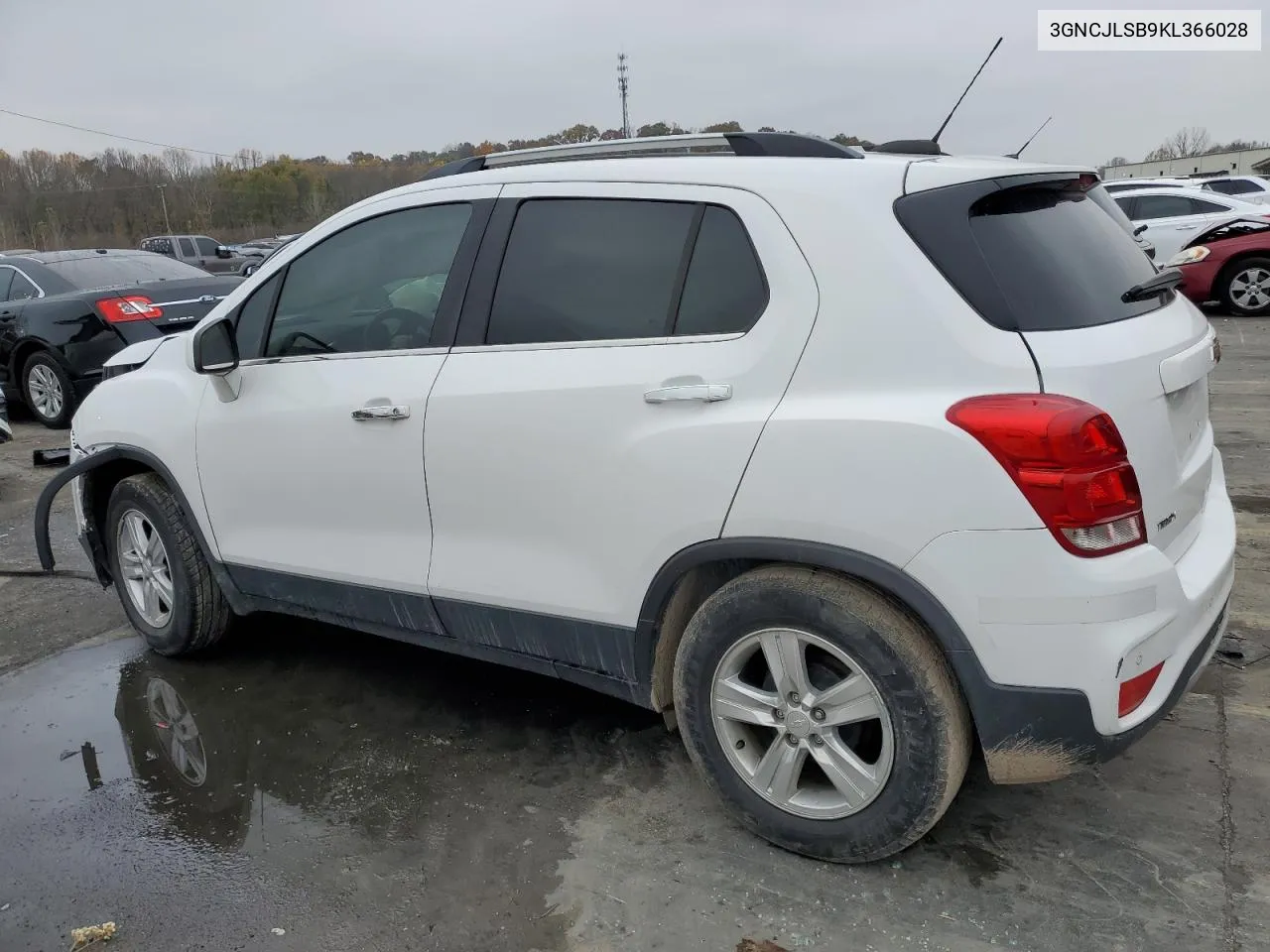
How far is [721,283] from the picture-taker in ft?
8.44

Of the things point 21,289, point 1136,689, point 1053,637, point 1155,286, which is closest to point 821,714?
point 1053,637

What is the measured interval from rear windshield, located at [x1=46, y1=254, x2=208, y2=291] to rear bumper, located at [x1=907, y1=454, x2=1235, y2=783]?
9.23 metres

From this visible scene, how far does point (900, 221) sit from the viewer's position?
2.36m

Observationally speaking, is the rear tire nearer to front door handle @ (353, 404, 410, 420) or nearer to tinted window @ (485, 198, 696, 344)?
tinted window @ (485, 198, 696, 344)

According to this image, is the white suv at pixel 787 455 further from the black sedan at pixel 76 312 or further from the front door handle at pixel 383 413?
the black sedan at pixel 76 312

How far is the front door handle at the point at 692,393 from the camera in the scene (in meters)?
2.48

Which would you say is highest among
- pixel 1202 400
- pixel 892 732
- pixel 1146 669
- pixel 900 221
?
pixel 900 221

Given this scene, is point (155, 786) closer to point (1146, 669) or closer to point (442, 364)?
point (442, 364)

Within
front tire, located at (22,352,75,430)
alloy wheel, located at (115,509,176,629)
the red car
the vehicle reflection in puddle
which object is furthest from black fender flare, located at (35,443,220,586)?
the red car

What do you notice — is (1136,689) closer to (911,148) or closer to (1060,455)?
(1060,455)

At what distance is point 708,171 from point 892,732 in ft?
4.96

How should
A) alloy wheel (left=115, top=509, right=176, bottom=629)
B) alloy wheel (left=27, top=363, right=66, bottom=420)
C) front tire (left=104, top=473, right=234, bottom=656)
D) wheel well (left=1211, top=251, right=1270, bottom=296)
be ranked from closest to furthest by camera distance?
front tire (left=104, top=473, right=234, bottom=656), alloy wheel (left=115, top=509, right=176, bottom=629), alloy wheel (left=27, top=363, right=66, bottom=420), wheel well (left=1211, top=251, right=1270, bottom=296)

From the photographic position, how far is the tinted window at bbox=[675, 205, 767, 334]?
2.52 metres

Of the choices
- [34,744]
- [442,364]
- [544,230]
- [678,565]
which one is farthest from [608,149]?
[34,744]
